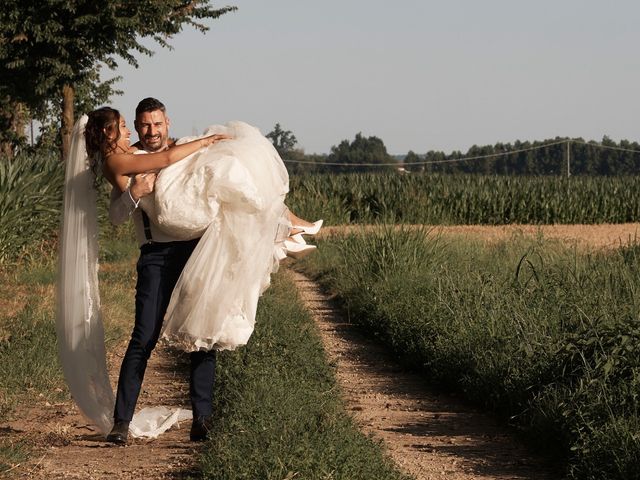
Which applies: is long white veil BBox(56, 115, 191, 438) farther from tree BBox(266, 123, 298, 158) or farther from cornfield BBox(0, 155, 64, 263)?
tree BBox(266, 123, 298, 158)

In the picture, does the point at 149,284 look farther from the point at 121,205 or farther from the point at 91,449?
the point at 91,449

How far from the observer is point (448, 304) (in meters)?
11.3

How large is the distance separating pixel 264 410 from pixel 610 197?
35681mm

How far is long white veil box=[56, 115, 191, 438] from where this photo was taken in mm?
7848

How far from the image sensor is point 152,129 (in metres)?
7.40

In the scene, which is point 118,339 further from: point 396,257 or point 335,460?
point 335,460

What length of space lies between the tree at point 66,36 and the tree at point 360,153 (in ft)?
338

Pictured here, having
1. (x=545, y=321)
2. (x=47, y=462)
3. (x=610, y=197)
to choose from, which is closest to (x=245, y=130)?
(x=47, y=462)

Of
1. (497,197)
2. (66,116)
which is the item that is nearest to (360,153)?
(497,197)

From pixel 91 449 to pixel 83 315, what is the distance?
0.85 m

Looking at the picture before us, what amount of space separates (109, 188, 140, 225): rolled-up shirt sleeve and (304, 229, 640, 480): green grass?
269 cm

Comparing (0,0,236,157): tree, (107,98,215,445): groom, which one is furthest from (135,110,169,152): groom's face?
(0,0,236,157): tree

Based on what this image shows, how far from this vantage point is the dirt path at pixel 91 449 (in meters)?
6.79

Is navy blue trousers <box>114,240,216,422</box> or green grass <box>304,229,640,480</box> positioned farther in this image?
navy blue trousers <box>114,240,216,422</box>
